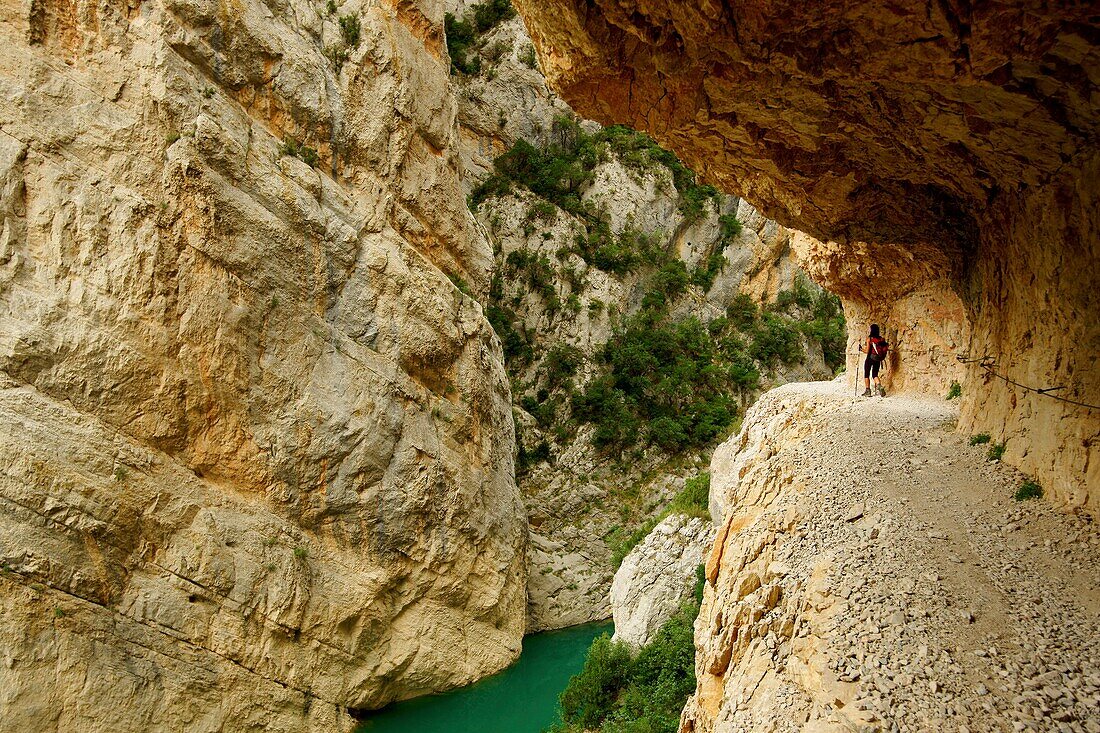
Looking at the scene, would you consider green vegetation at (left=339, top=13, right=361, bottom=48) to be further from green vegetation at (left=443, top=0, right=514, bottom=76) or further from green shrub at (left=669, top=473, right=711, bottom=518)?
green shrub at (left=669, top=473, right=711, bottom=518)

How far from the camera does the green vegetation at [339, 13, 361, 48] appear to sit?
774 inches

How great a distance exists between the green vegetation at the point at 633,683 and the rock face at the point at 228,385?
4.88 metres

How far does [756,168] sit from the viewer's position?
8.89 m

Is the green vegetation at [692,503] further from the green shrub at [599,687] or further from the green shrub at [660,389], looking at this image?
the green shrub at [660,389]

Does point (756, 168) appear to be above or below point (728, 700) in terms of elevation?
above

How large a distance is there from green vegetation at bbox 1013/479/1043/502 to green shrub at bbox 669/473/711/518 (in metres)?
12.6

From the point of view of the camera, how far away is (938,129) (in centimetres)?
623

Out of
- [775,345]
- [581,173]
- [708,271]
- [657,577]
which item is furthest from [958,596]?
[708,271]

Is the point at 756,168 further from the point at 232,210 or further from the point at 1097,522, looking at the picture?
the point at 232,210

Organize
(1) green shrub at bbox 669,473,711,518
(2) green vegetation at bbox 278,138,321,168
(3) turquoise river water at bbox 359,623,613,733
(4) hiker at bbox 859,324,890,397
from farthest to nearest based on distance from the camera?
1. (1) green shrub at bbox 669,473,711,518
2. (3) turquoise river water at bbox 359,623,613,733
3. (2) green vegetation at bbox 278,138,321,168
4. (4) hiker at bbox 859,324,890,397

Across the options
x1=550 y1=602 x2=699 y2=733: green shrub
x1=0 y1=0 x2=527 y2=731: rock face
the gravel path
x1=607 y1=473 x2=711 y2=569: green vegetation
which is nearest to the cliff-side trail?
the gravel path

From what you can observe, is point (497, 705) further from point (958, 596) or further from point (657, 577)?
point (958, 596)

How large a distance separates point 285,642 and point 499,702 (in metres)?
7.23

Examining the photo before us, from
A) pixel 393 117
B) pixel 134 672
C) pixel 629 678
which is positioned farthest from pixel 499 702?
pixel 393 117
